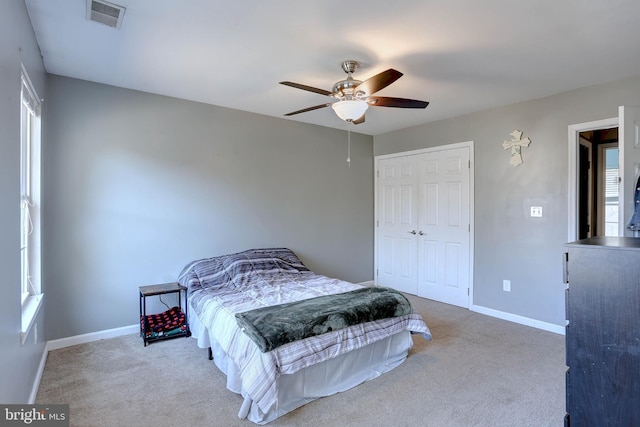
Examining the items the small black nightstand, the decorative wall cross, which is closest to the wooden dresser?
the decorative wall cross

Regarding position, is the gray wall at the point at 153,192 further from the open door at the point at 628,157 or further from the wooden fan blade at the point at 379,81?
the open door at the point at 628,157

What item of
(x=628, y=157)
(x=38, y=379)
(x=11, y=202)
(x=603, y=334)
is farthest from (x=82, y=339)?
(x=628, y=157)

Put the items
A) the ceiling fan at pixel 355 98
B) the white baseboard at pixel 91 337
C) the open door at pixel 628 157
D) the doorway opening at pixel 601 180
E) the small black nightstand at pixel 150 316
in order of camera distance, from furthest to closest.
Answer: the doorway opening at pixel 601 180 → the small black nightstand at pixel 150 316 → the white baseboard at pixel 91 337 → the ceiling fan at pixel 355 98 → the open door at pixel 628 157

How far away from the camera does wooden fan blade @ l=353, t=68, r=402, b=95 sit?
2.15 metres

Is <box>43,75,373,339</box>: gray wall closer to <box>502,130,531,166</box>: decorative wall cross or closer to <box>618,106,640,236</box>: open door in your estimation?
<box>502,130,531,166</box>: decorative wall cross

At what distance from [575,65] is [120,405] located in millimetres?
4150

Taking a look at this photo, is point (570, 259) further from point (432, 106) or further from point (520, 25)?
point (432, 106)

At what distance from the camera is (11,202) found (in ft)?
5.62

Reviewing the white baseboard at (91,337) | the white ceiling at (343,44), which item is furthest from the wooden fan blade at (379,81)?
the white baseboard at (91,337)

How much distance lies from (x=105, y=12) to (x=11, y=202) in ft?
3.97

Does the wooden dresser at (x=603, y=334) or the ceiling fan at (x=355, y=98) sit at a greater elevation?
the ceiling fan at (x=355, y=98)

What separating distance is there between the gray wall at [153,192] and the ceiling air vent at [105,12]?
125cm

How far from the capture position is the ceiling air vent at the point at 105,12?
6.32 ft

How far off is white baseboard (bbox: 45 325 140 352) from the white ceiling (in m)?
2.33
